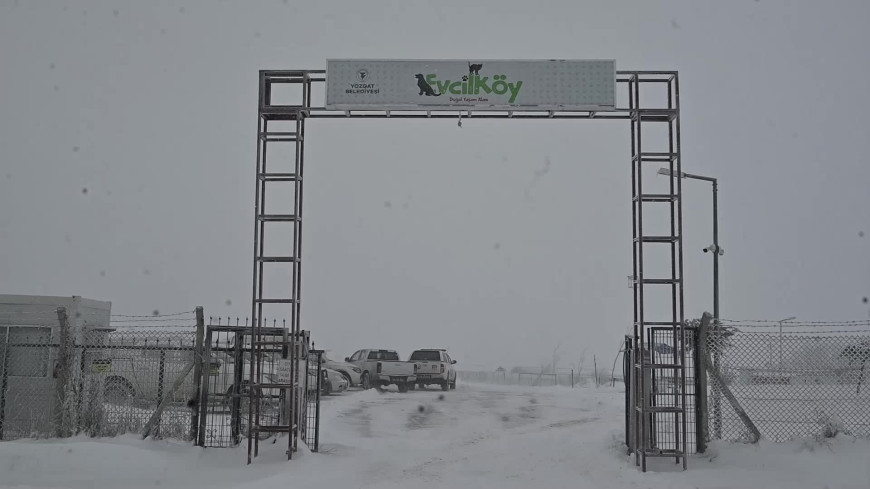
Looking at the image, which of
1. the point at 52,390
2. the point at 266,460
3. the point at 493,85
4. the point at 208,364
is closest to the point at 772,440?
the point at 493,85

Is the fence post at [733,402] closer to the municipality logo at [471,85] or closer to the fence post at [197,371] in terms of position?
the municipality logo at [471,85]

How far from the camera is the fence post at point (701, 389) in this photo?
13.4 meters

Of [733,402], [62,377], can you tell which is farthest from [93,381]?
[733,402]

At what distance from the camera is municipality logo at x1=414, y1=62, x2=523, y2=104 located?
13680 mm

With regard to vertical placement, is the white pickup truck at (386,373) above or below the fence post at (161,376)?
below

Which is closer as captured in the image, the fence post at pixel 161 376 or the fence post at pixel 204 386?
the fence post at pixel 204 386

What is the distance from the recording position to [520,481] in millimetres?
11984

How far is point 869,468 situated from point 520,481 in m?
4.83

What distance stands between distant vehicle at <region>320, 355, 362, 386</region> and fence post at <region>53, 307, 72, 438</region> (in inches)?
665

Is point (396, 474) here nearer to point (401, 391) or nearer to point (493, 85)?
point (493, 85)

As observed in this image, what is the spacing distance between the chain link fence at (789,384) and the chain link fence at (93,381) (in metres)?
8.96

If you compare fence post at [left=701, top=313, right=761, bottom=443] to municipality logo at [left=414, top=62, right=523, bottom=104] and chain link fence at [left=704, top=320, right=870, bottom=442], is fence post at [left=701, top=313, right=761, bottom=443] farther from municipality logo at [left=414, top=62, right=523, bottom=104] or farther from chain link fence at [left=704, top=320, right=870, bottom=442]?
municipality logo at [left=414, top=62, right=523, bottom=104]

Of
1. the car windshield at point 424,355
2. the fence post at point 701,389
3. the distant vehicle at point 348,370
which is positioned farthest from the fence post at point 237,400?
the car windshield at point 424,355

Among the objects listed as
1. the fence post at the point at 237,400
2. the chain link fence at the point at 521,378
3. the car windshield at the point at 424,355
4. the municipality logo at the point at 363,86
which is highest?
the municipality logo at the point at 363,86
